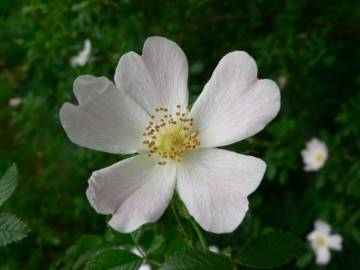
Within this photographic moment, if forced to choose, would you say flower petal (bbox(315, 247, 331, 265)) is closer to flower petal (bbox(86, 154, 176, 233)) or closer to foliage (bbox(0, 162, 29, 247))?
flower petal (bbox(86, 154, 176, 233))

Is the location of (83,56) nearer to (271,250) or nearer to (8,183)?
(8,183)

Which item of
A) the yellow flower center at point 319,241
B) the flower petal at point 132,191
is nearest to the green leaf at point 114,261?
the flower petal at point 132,191

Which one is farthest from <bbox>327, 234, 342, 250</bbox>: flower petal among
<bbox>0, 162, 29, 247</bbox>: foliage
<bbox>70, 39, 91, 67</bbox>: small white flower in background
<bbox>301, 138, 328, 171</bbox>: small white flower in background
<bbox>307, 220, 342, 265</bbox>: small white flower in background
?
<bbox>0, 162, 29, 247</bbox>: foliage

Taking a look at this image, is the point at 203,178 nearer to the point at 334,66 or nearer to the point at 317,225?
the point at 317,225

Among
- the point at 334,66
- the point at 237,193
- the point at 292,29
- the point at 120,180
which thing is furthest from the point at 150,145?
the point at 334,66

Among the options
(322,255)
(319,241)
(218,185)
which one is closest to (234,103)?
(218,185)

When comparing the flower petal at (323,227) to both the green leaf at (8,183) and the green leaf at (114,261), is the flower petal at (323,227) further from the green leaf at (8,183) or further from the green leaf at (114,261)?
the green leaf at (8,183)
